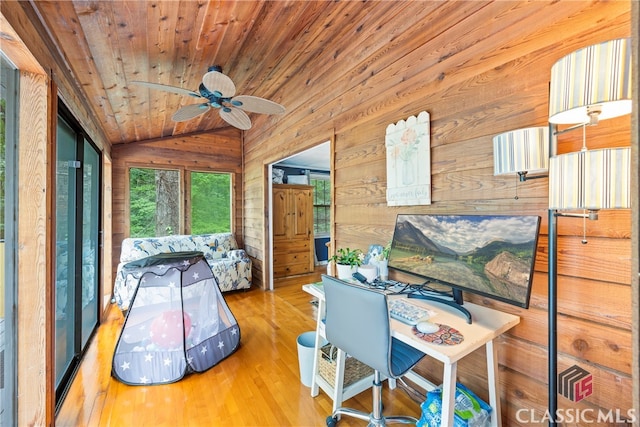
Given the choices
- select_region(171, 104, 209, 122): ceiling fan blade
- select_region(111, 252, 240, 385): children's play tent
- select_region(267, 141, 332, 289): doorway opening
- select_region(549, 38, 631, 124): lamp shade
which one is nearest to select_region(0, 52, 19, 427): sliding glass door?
select_region(111, 252, 240, 385): children's play tent

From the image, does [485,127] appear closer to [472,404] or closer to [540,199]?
[540,199]

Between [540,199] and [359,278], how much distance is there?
1.15 metres

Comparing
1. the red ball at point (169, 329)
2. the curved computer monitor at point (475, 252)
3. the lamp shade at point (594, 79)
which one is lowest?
the red ball at point (169, 329)

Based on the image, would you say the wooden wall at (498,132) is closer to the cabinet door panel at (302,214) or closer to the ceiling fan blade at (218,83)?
the ceiling fan blade at (218,83)

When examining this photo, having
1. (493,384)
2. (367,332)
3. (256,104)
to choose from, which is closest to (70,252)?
(256,104)

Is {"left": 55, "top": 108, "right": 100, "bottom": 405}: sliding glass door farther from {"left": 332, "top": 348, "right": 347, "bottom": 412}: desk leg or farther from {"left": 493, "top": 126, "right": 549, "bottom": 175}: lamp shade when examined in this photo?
{"left": 493, "top": 126, "right": 549, "bottom": 175}: lamp shade

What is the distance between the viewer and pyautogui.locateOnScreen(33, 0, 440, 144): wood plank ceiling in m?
1.61

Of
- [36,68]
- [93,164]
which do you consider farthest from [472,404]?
[93,164]

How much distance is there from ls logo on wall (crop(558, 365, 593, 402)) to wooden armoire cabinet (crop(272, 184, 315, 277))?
Result: 4344 mm

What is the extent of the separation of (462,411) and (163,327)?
2090mm

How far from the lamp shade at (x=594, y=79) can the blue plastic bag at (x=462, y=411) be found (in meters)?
1.40

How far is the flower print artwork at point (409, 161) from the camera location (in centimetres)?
190

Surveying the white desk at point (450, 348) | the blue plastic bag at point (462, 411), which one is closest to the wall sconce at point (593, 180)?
the white desk at point (450, 348)

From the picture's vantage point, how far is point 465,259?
4.75 feet
